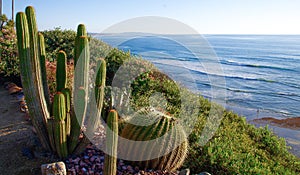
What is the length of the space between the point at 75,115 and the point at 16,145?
3.46ft

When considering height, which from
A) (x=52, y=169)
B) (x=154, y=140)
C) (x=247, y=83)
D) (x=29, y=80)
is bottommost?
(x=247, y=83)

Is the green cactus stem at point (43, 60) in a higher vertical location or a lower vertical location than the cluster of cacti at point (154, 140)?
higher

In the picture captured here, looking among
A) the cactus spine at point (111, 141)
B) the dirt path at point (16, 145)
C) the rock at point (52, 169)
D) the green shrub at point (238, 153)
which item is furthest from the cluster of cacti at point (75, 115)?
Answer: the green shrub at point (238, 153)

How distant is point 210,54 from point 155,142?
2675cm

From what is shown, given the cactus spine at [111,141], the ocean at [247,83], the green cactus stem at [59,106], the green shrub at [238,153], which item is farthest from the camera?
the ocean at [247,83]

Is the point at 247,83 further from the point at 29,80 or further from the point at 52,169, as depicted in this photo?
the point at 52,169

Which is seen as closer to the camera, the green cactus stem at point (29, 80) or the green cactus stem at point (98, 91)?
the green cactus stem at point (29, 80)

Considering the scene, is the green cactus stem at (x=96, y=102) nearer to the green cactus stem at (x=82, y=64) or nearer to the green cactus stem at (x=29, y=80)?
the green cactus stem at (x=82, y=64)

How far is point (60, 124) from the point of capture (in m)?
2.76

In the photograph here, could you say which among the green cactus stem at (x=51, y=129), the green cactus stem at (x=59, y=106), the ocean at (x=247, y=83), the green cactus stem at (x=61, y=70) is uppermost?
the green cactus stem at (x=61, y=70)

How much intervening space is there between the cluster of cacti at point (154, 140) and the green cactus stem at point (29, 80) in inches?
36.5

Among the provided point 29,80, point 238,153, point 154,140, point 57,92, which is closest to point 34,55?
point 29,80

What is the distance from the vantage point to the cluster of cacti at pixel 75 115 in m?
2.79

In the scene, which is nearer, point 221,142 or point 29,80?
point 29,80
